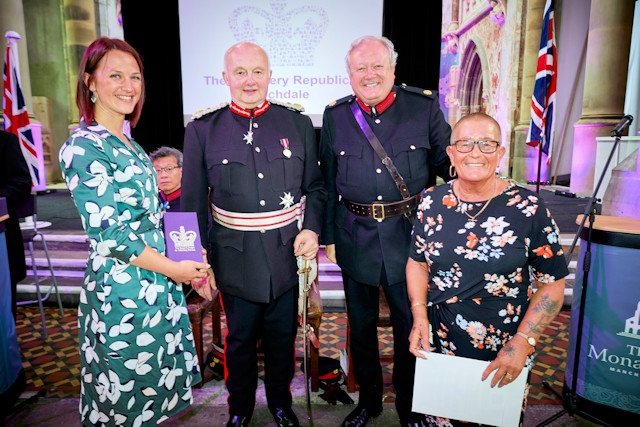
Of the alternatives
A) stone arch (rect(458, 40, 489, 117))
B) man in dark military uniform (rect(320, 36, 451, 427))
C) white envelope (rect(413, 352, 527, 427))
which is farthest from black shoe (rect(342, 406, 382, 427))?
stone arch (rect(458, 40, 489, 117))

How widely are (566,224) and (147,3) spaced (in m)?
5.89

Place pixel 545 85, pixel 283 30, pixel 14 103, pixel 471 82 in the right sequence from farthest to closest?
1. pixel 471 82
2. pixel 545 85
3. pixel 14 103
4. pixel 283 30

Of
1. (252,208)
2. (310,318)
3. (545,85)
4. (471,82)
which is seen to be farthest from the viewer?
(471,82)

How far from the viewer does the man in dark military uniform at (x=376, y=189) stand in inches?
79.7

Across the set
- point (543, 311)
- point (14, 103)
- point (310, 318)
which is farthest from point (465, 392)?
point (14, 103)

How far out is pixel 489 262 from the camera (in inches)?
56.7

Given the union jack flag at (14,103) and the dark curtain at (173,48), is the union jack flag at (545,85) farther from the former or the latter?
the union jack flag at (14,103)

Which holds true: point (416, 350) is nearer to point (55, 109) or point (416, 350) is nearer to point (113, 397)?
point (113, 397)

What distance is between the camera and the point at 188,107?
4.67 meters

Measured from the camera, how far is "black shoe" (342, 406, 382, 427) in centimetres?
217

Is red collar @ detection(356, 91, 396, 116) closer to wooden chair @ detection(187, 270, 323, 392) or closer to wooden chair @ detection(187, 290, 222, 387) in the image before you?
wooden chair @ detection(187, 270, 323, 392)

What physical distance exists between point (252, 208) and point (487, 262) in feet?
3.47

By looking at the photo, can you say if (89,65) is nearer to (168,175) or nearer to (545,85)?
(168,175)

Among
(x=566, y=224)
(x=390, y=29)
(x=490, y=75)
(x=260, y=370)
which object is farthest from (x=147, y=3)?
(x=490, y=75)
